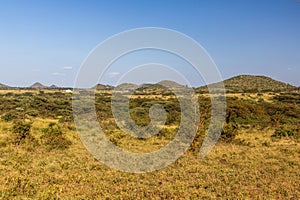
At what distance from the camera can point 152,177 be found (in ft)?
26.6

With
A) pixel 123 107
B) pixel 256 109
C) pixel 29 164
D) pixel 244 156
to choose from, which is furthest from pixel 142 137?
pixel 256 109

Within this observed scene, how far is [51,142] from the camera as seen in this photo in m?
12.3

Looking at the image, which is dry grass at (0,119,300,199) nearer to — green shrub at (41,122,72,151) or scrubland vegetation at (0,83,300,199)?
scrubland vegetation at (0,83,300,199)

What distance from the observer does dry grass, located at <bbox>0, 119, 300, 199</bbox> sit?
6.67m

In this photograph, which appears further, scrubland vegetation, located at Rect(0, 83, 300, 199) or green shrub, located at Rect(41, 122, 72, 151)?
green shrub, located at Rect(41, 122, 72, 151)

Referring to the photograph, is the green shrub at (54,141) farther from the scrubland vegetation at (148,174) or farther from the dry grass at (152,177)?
the dry grass at (152,177)

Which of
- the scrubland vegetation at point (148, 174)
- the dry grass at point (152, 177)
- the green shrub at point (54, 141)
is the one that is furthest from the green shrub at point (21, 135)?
the dry grass at point (152, 177)

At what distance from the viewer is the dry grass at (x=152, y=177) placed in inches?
263

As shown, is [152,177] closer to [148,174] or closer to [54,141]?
[148,174]

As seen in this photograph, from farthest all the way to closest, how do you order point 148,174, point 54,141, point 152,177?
point 54,141, point 148,174, point 152,177

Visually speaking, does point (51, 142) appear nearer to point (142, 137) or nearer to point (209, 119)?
point (142, 137)

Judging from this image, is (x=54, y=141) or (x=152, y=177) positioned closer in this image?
(x=152, y=177)

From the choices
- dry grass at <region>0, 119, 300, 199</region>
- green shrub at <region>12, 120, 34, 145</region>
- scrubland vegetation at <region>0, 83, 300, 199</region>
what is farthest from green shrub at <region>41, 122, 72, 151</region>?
green shrub at <region>12, 120, 34, 145</region>

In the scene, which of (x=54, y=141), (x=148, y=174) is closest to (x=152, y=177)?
(x=148, y=174)
